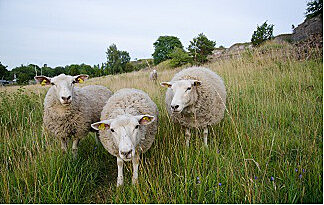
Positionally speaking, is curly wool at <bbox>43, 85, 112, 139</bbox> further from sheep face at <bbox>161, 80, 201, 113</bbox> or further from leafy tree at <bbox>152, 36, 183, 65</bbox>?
leafy tree at <bbox>152, 36, 183, 65</bbox>

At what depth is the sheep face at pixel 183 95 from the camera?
8.70 ft

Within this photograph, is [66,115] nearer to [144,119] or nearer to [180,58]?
[144,119]

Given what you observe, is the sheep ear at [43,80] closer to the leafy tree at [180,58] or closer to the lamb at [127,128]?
the lamb at [127,128]

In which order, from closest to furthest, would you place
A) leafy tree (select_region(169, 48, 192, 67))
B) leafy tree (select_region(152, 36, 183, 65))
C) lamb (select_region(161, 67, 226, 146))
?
1. lamb (select_region(161, 67, 226, 146))
2. leafy tree (select_region(169, 48, 192, 67))
3. leafy tree (select_region(152, 36, 183, 65))

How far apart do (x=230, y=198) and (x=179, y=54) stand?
1427 cm

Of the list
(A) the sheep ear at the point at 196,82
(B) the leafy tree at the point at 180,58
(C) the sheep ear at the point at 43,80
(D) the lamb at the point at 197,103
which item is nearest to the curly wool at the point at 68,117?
(C) the sheep ear at the point at 43,80

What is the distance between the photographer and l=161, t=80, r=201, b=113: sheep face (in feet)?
8.70

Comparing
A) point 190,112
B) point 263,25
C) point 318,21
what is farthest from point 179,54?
point 190,112

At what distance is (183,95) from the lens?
2.82 meters

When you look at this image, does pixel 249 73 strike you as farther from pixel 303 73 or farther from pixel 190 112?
pixel 190 112

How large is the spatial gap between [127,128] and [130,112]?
54cm

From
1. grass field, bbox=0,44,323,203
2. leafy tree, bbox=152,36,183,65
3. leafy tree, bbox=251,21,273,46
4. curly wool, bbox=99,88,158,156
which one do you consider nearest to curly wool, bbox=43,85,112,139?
grass field, bbox=0,44,323,203

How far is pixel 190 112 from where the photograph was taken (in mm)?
3176

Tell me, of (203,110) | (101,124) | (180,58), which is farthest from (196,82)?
(180,58)
